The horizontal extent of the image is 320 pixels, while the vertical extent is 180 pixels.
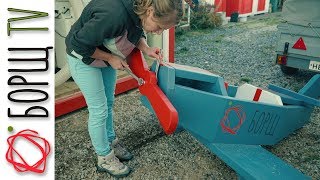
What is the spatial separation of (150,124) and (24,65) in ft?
4.76

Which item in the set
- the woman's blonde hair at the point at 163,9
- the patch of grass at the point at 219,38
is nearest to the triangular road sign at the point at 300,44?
the woman's blonde hair at the point at 163,9

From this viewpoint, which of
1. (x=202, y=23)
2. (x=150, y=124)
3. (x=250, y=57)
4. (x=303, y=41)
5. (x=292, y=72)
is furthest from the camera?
(x=202, y=23)

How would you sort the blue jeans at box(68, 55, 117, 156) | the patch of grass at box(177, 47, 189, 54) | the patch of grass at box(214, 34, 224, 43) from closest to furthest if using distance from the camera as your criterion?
the blue jeans at box(68, 55, 117, 156) < the patch of grass at box(177, 47, 189, 54) < the patch of grass at box(214, 34, 224, 43)

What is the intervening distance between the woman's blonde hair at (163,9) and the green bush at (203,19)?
22.6 feet

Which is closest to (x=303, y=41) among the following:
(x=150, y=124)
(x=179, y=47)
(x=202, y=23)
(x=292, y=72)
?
(x=292, y=72)

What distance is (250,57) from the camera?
5492 millimetres

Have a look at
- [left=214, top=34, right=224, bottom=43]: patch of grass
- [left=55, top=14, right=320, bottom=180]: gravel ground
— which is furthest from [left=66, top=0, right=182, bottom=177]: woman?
[left=214, top=34, right=224, bottom=43]: patch of grass

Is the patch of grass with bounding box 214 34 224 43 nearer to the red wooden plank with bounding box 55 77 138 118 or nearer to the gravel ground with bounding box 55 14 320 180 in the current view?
the gravel ground with bounding box 55 14 320 180

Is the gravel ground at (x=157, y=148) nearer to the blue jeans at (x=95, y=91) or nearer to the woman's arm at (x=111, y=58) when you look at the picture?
the blue jeans at (x=95, y=91)

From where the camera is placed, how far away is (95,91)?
6.11ft

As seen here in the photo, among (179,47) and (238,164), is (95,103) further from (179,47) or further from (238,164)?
(179,47)

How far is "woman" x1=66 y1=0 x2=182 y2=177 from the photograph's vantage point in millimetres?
1499

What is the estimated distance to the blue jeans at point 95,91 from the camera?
1.82m

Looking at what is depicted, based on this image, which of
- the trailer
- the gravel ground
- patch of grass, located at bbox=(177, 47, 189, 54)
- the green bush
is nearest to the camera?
the gravel ground
